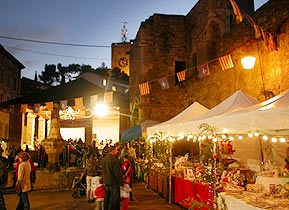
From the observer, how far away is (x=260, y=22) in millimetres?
9383

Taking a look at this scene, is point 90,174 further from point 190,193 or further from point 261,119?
point 261,119

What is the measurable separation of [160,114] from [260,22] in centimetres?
850

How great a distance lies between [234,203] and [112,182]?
2.50 m

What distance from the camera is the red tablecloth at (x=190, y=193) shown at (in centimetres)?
645

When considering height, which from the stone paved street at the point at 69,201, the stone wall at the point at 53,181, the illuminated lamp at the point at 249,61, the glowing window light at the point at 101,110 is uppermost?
the glowing window light at the point at 101,110

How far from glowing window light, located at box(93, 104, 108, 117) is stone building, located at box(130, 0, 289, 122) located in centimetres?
255

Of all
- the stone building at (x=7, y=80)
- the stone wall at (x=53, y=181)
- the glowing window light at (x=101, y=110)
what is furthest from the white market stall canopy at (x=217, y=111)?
the stone building at (x=7, y=80)

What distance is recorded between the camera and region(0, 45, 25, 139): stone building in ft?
104

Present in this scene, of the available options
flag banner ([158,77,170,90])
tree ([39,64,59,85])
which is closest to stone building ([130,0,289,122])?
flag banner ([158,77,170,90])

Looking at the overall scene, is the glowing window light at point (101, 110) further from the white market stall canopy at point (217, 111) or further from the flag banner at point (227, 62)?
the white market stall canopy at point (217, 111)

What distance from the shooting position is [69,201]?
9344 mm

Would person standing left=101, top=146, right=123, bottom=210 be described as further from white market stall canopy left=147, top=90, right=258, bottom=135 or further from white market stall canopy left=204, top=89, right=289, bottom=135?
white market stall canopy left=204, top=89, right=289, bottom=135

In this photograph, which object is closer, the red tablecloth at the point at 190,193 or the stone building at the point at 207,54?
the red tablecloth at the point at 190,193

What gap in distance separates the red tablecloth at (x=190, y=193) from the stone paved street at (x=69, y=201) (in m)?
0.37
